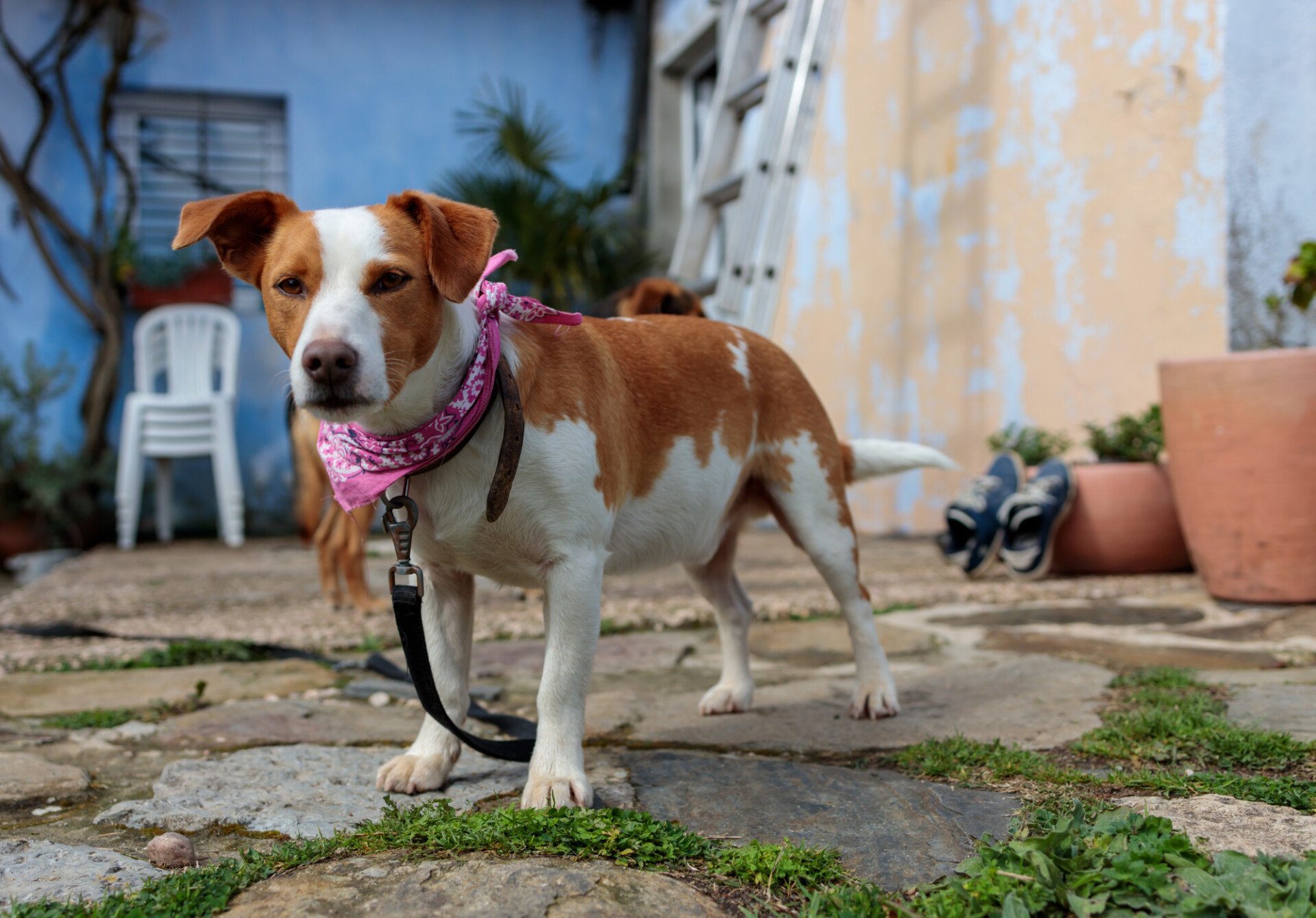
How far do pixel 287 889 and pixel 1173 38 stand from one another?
4.79 meters

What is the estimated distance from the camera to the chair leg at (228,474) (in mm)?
7770

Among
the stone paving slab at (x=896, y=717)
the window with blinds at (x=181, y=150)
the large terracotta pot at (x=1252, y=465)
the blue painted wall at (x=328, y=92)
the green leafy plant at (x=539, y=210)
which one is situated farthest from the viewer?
the window with blinds at (x=181, y=150)

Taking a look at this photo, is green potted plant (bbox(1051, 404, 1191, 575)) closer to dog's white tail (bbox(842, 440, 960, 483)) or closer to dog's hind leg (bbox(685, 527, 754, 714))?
dog's white tail (bbox(842, 440, 960, 483))

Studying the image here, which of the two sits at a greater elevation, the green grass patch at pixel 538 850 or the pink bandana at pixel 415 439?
the pink bandana at pixel 415 439

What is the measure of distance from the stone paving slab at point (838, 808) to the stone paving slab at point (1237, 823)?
0.24 m

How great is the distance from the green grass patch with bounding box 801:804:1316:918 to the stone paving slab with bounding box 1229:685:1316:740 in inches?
30.4

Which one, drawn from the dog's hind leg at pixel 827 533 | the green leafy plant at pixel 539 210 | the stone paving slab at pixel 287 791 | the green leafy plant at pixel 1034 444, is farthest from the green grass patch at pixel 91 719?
the green leafy plant at pixel 539 210

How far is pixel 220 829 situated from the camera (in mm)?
1598

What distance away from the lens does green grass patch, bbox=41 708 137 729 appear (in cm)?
230

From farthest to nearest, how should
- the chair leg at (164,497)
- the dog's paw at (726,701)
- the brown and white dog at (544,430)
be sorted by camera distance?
A: the chair leg at (164,497) < the dog's paw at (726,701) < the brown and white dog at (544,430)

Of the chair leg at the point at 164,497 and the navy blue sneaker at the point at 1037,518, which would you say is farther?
the chair leg at the point at 164,497

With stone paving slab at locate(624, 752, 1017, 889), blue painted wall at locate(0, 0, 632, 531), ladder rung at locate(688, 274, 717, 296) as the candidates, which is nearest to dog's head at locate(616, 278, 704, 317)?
ladder rung at locate(688, 274, 717, 296)

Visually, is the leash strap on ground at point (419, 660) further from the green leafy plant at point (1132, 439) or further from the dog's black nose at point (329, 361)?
the green leafy plant at point (1132, 439)

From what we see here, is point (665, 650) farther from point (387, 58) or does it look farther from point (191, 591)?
point (387, 58)
